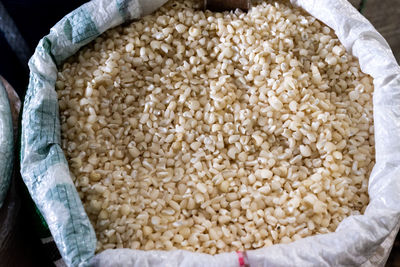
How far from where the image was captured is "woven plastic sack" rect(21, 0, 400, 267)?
101cm

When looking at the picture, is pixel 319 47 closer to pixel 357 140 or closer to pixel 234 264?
pixel 357 140

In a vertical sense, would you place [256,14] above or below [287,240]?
above

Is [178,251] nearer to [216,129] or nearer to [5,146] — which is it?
[216,129]

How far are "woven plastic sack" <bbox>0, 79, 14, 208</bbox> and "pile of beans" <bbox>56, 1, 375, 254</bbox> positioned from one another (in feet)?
0.46

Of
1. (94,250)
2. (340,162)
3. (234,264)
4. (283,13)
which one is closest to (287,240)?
(234,264)

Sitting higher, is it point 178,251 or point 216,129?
point 216,129

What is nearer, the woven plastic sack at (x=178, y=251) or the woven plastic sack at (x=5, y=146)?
the woven plastic sack at (x=178, y=251)

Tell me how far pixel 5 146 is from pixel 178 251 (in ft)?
1.77

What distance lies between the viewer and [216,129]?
128 centimetres

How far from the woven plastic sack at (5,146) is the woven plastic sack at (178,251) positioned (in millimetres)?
53

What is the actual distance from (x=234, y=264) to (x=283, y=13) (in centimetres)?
84

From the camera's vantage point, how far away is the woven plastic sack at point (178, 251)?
1010 mm

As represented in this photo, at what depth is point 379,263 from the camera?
1150mm

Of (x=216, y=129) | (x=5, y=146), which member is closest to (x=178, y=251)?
(x=216, y=129)
